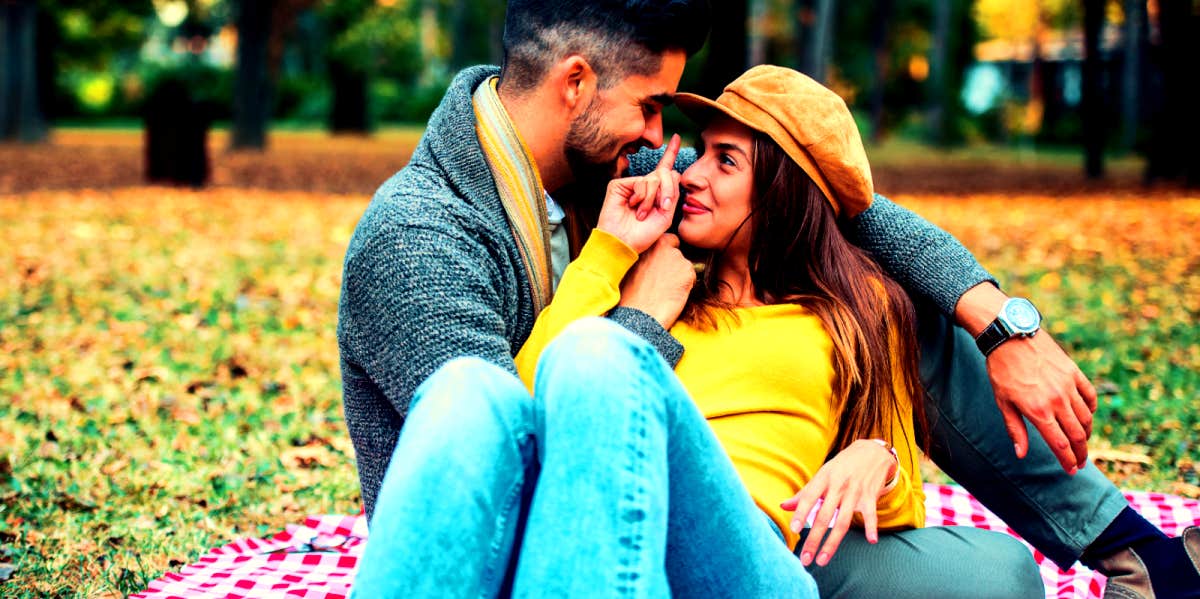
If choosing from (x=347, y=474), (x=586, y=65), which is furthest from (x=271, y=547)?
(x=586, y=65)

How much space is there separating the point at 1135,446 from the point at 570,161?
2974mm

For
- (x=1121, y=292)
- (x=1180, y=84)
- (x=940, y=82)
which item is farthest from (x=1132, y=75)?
(x=1121, y=292)

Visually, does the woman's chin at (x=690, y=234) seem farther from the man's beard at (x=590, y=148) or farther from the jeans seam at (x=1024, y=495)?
the jeans seam at (x=1024, y=495)

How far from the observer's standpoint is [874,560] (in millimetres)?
2510

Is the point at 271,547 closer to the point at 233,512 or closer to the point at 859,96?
the point at 233,512

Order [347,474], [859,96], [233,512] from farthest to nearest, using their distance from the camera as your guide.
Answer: [859,96] → [347,474] → [233,512]

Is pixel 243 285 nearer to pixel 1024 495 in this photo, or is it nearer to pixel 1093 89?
pixel 1024 495

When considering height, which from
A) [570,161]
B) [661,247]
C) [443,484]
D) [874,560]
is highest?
[570,161]

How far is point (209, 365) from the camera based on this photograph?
5.73 m

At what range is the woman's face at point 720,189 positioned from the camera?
2811mm

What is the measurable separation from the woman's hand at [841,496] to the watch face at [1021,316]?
51 centimetres

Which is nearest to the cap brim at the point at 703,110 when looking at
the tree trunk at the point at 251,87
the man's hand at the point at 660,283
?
the man's hand at the point at 660,283

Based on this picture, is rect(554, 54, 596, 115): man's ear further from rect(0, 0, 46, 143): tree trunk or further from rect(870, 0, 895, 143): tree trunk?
rect(870, 0, 895, 143): tree trunk

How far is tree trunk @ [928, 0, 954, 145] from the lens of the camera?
32.2 m
